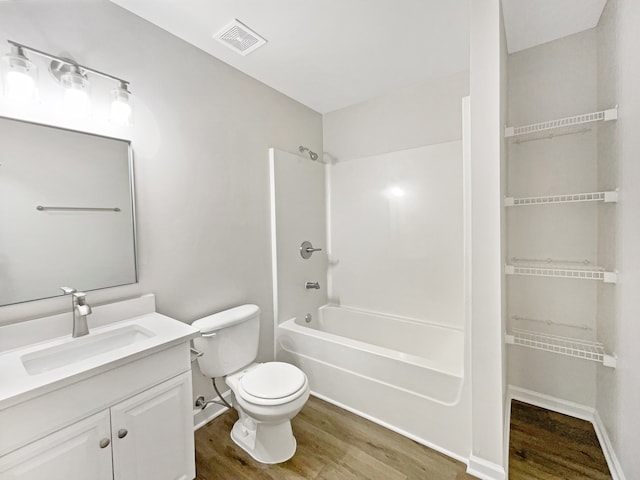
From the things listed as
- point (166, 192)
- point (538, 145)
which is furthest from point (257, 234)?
point (538, 145)

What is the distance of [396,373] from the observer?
1771 mm

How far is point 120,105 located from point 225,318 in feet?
4.26

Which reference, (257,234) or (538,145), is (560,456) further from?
(257,234)

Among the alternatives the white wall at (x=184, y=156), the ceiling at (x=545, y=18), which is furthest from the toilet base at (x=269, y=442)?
the ceiling at (x=545, y=18)

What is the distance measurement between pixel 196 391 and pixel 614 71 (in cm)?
307

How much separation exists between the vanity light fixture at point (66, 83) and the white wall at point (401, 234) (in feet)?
6.20

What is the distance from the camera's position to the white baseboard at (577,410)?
1.48m

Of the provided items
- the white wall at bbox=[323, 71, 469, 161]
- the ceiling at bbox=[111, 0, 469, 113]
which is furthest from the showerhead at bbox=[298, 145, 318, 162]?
the ceiling at bbox=[111, 0, 469, 113]

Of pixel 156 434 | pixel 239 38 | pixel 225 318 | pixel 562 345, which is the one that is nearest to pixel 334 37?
pixel 239 38

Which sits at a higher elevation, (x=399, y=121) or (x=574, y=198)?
(x=399, y=121)

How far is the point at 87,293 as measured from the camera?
4.60 feet

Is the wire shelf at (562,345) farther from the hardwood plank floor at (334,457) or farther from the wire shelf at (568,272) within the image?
the hardwood plank floor at (334,457)

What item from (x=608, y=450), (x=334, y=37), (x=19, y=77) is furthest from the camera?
(x=334, y=37)

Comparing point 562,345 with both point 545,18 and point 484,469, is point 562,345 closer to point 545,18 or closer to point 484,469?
point 484,469
